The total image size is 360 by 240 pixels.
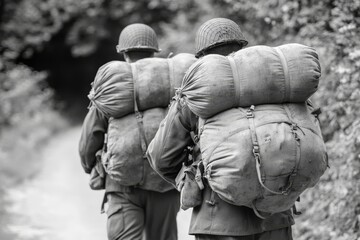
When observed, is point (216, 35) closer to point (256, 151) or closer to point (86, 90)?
point (256, 151)

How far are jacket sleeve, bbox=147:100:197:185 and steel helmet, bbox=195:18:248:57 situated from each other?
0.41 metres

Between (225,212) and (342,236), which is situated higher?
(225,212)

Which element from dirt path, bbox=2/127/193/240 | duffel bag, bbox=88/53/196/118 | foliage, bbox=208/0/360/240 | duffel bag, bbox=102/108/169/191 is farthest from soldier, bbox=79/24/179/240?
dirt path, bbox=2/127/193/240

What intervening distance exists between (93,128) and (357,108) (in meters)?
2.54

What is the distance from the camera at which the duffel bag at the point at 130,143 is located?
515cm

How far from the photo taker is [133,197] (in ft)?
17.9

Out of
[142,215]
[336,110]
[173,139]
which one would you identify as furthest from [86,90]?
[173,139]

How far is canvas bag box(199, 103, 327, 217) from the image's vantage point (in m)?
3.60

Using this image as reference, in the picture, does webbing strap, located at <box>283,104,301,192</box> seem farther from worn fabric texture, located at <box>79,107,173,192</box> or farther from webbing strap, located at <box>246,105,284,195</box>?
worn fabric texture, located at <box>79,107,173,192</box>

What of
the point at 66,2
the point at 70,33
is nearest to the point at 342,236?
the point at 66,2

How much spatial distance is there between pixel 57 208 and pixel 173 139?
7246 mm

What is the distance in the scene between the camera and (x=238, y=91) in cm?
370

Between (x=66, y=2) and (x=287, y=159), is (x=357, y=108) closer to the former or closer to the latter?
(x=287, y=159)

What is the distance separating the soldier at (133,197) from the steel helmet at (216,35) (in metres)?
1.54
